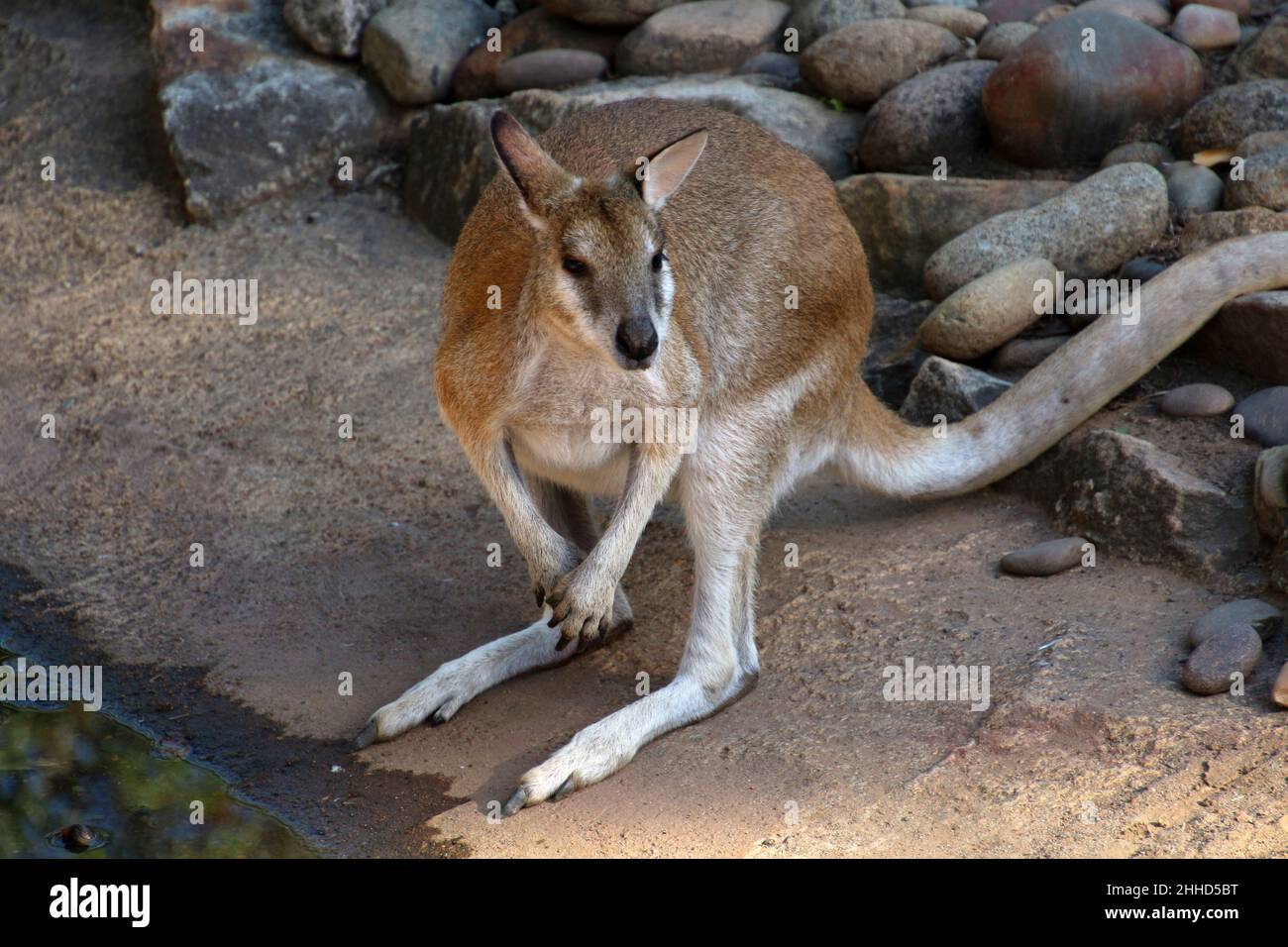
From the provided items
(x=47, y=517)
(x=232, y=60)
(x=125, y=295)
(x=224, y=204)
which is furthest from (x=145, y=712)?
(x=232, y=60)

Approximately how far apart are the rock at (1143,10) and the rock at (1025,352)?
221 cm

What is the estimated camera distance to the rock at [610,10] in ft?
27.1

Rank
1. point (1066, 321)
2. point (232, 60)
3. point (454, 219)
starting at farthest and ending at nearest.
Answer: point (232, 60) → point (454, 219) → point (1066, 321)

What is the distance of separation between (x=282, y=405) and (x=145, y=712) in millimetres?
2243

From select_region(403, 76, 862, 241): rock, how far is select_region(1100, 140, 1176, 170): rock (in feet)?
4.42

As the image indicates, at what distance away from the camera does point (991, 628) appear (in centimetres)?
468

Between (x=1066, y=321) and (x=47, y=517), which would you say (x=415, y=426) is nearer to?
(x=47, y=517)

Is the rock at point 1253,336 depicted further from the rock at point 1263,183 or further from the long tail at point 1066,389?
the rock at point 1263,183

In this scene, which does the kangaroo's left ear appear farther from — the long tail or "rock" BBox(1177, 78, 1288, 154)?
"rock" BBox(1177, 78, 1288, 154)

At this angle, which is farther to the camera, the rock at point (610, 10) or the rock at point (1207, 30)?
the rock at point (610, 10)

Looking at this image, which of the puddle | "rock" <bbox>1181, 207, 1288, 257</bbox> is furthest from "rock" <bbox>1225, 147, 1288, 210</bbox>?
the puddle

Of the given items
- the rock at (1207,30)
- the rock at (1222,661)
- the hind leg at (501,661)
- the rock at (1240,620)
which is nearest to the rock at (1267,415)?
the rock at (1240,620)

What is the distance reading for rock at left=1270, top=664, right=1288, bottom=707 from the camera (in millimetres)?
3901

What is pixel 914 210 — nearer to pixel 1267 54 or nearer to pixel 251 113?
pixel 1267 54
